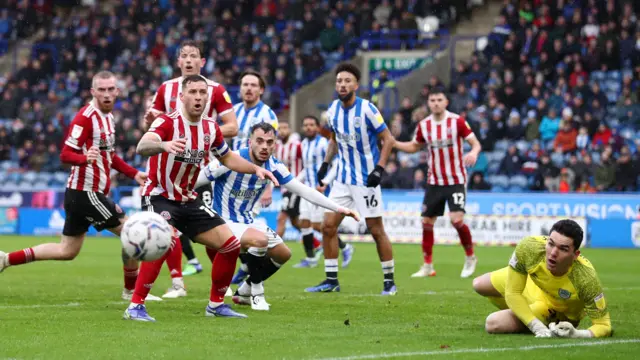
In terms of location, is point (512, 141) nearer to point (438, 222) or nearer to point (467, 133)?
point (438, 222)

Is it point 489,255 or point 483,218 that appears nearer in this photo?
point 489,255

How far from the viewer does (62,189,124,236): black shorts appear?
33.8 feet

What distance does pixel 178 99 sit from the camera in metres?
11.4

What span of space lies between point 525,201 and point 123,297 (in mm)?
13211

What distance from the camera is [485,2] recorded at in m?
32.3

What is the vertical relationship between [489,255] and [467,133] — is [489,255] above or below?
below

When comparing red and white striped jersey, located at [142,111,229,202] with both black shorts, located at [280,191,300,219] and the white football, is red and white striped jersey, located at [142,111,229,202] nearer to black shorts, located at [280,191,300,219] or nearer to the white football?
the white football

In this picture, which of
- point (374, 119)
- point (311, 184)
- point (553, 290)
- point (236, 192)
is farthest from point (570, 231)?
point (311, 184)

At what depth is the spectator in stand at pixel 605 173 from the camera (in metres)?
22.6

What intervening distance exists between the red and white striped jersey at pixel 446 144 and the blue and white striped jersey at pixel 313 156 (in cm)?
274

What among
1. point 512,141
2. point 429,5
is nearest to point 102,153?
point 512,141

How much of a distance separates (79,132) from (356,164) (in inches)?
135

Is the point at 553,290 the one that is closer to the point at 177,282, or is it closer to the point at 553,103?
the point at 177,282

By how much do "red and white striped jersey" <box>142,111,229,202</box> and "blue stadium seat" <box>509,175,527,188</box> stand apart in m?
15.5
